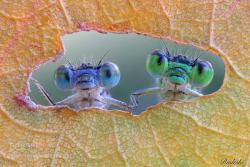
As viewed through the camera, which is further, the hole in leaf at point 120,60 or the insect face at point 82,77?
the hole in leaf at point 120,60

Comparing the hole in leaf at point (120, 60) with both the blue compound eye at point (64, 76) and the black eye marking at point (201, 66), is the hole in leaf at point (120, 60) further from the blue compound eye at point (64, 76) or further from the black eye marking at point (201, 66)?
the black eye marking at point (201, 66)

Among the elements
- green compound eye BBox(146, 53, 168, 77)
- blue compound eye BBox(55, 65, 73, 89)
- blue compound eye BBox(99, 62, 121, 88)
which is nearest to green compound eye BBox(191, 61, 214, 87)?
green compound eye BBox(146, 53, 168, 77)

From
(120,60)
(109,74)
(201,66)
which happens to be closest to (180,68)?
(201,66)

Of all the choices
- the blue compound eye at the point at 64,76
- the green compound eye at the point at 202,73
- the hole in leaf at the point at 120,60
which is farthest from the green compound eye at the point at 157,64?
the blue compound eye at the point at 64,76

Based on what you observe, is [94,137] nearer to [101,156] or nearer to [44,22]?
[101,156]

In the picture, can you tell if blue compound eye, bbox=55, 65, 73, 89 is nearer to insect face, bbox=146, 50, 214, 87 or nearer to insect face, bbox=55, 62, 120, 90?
insect face, bbox=55, 62, 120, 90
